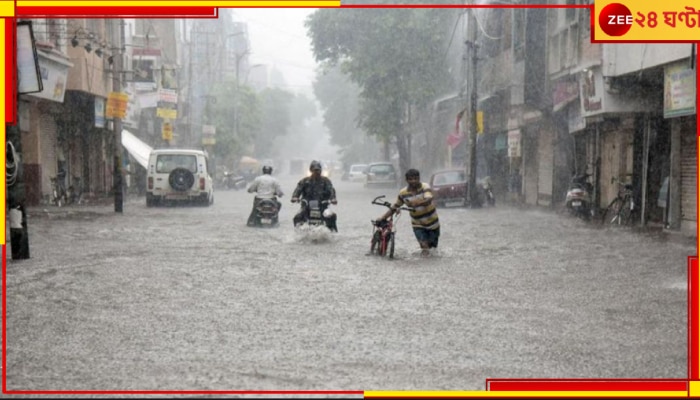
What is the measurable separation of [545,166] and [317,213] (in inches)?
586

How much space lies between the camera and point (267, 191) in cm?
1873

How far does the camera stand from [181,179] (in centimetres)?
2609

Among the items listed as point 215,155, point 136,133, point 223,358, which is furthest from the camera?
point 215,155

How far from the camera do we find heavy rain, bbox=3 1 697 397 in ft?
20.3

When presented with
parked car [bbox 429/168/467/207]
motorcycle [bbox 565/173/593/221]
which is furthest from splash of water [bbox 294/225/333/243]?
parked car [bbox 429/168/467/207]

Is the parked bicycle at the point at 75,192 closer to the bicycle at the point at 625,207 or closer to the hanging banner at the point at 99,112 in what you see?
the hanging banner at the point at 99,112

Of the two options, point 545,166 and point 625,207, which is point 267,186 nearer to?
point 625,207

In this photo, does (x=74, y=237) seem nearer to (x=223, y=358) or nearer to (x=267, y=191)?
(x=267, y=191)

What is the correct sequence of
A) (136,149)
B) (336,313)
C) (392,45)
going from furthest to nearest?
(392,45), (136,149), (336,313)

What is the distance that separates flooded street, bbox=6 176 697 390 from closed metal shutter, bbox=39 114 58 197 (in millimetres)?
10574

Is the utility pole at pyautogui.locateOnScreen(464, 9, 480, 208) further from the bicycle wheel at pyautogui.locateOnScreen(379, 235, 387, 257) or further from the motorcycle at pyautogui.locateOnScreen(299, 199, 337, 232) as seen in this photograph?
the bicycle wheel at pyautogui.locateOnScreen(379, 235, 387, 257)

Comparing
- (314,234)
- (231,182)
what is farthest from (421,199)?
(231,182)

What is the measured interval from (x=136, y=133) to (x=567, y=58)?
25.2 m

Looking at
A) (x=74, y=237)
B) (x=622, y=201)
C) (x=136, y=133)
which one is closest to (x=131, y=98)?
(x=136, y=133)
